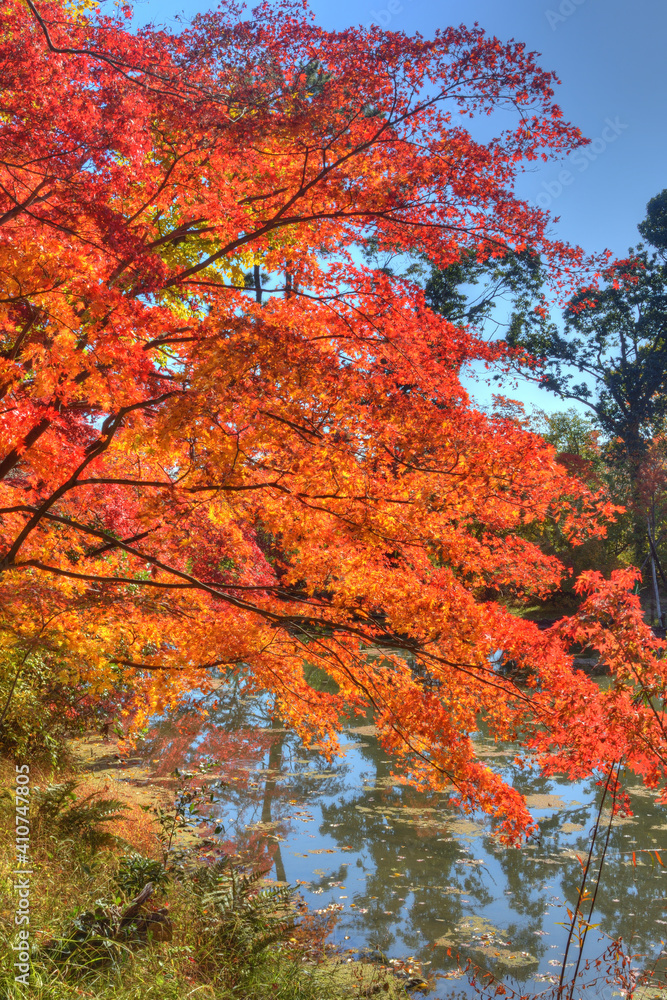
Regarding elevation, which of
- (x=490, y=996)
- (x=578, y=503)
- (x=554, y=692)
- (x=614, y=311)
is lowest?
(x=490, y=996)

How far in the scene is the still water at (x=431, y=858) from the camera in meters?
4.99

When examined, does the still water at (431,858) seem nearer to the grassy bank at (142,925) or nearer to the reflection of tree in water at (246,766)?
the reflection of tree in water at (246,766)

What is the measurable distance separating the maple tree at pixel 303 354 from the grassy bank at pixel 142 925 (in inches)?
47.9

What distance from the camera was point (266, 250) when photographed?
17.1 ft

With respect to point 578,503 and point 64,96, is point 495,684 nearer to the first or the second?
point 64,96

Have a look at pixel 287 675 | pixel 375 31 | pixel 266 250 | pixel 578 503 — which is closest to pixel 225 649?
pixel 287 675

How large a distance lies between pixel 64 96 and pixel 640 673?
16.1 ft

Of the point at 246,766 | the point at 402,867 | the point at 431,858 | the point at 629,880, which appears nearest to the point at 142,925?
the point at 402,867

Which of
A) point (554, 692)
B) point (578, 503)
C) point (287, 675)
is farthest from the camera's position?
point (578, 503)

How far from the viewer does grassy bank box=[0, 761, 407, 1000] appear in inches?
128

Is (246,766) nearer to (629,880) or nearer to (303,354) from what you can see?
(629,880)

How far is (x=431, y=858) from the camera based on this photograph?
6320 mm

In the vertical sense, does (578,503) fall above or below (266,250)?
above

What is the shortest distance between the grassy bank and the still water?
564 mm
